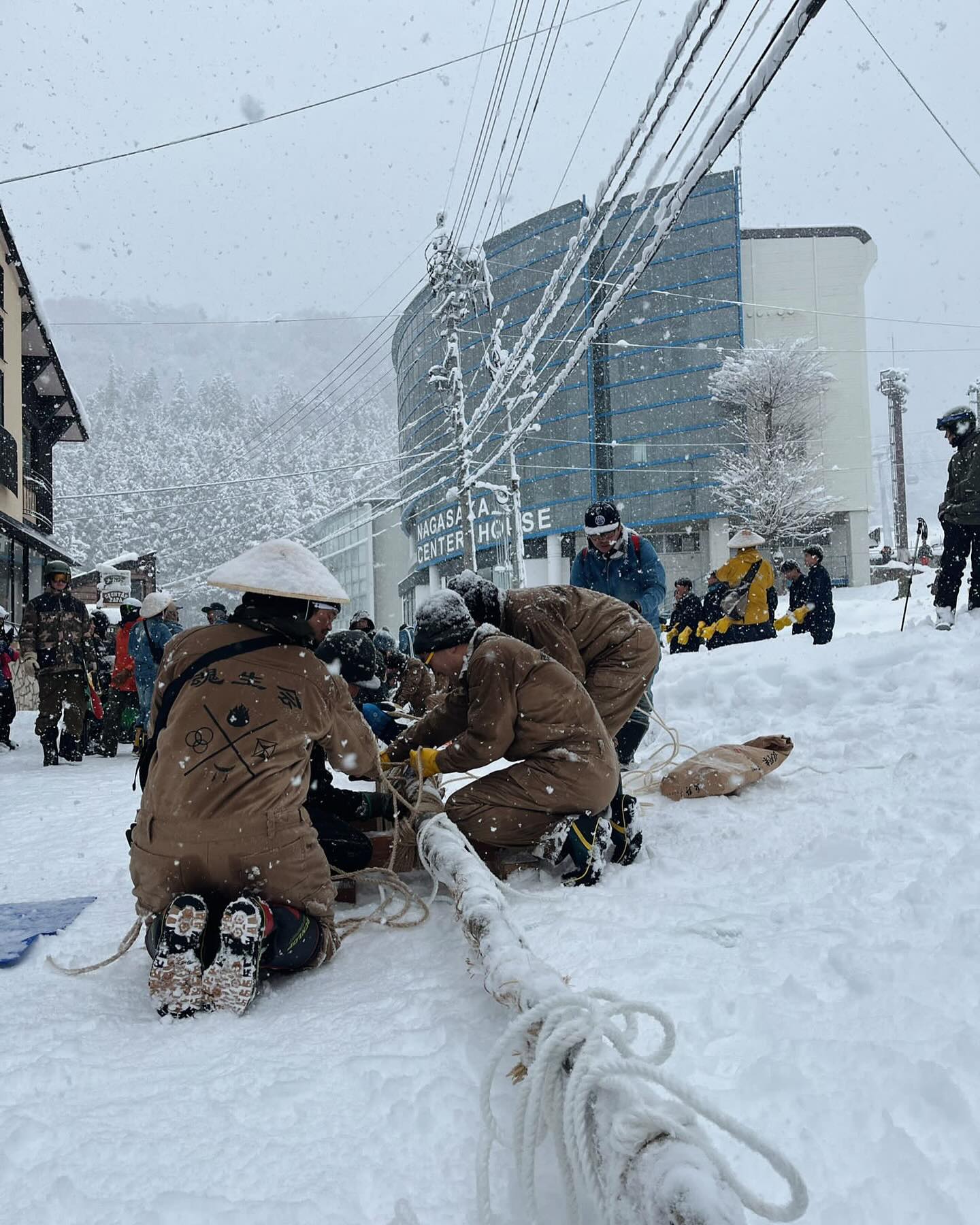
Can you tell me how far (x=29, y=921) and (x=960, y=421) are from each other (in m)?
7.14

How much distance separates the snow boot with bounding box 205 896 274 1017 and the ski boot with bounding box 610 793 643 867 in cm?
176

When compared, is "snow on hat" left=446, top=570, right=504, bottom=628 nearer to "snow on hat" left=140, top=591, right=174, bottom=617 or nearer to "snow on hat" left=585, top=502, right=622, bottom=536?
"snow on hat" left=585, top=502, right=622, bottom=536

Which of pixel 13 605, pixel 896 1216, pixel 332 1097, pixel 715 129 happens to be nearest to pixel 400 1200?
pixel 332 1097

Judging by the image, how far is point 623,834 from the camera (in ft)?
12.0

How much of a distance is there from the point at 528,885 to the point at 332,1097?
1696mm

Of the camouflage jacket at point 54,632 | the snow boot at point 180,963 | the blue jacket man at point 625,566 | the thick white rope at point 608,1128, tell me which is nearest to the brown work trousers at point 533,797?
the snow boot at point 180,963

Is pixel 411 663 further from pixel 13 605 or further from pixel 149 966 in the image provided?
pixel 13 605

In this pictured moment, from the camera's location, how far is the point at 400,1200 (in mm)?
1561

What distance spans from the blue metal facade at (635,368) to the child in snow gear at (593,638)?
104 ft

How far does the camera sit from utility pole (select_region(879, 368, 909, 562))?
3509 cm

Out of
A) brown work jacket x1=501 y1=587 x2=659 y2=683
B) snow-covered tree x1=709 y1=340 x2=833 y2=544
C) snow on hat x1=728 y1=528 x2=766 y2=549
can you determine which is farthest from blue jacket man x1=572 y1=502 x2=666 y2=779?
snow-covered tree x1=709 y1=340 x2=833 y2=544

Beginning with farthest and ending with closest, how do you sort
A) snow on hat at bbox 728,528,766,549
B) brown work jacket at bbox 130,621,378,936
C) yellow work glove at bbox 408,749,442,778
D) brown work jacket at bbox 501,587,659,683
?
snow on hat at bbox 728,528,766,549
brown work jacket at bbox 501,587,659,683
yellow work glove at bbox 408,749,442,778
brown work jacket at bbox 130,621,378,936

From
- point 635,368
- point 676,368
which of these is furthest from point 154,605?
point 635,368

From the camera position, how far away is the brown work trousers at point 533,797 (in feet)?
11.3
